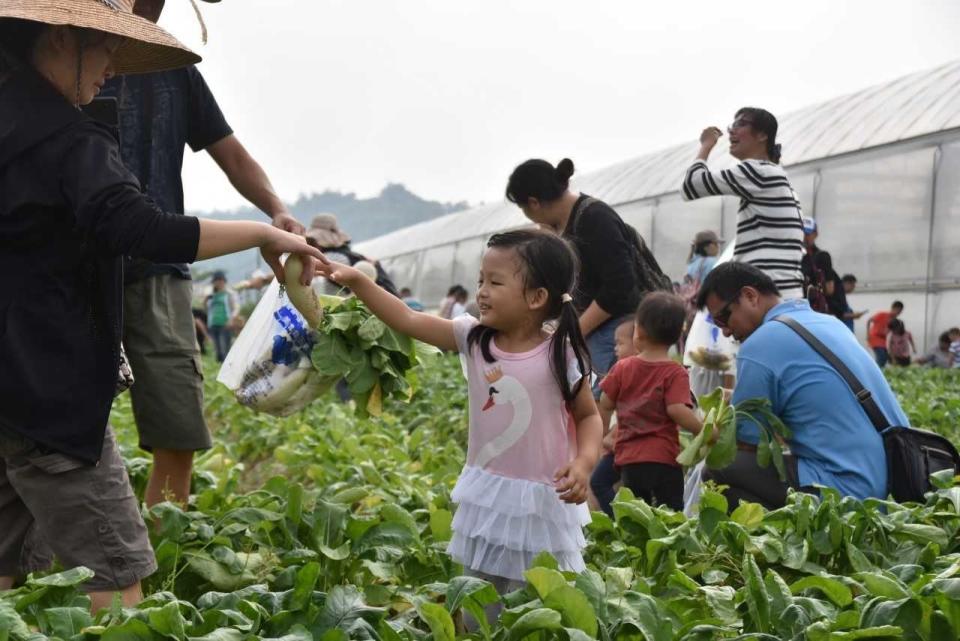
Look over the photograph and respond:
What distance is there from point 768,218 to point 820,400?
1228 mm

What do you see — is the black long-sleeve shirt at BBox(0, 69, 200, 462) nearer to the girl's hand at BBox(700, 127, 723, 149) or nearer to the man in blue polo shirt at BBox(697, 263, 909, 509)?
the man in blue polo shirt at BBox(697, 263, 909, 509)

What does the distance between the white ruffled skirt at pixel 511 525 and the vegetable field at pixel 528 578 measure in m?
0.16

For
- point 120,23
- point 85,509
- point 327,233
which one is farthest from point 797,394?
point 327,233

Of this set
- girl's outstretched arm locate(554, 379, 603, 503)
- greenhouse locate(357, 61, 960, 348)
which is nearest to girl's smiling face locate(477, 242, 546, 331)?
girl's outstretched arm locate(554, 379, 603, 503)

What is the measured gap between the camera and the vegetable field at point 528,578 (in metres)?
2.35

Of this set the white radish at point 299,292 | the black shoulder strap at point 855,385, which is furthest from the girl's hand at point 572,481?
the black shoulder strap at point 855,385

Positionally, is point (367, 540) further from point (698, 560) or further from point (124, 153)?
point (124, 153)

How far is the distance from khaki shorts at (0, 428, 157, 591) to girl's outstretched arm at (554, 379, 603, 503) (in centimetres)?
107

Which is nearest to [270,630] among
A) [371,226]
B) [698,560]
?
[698,560]

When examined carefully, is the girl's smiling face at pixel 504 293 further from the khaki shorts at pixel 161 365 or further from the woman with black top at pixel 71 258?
the khaki shorts at pixel 161 365

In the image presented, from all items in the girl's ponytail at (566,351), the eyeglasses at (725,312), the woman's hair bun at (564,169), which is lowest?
the eyeglasses at (725,312)

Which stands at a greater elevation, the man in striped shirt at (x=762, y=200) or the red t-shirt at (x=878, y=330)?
the man in striped shirt at (x=762, y=200)

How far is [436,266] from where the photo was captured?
31453mm

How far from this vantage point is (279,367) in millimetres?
3629
